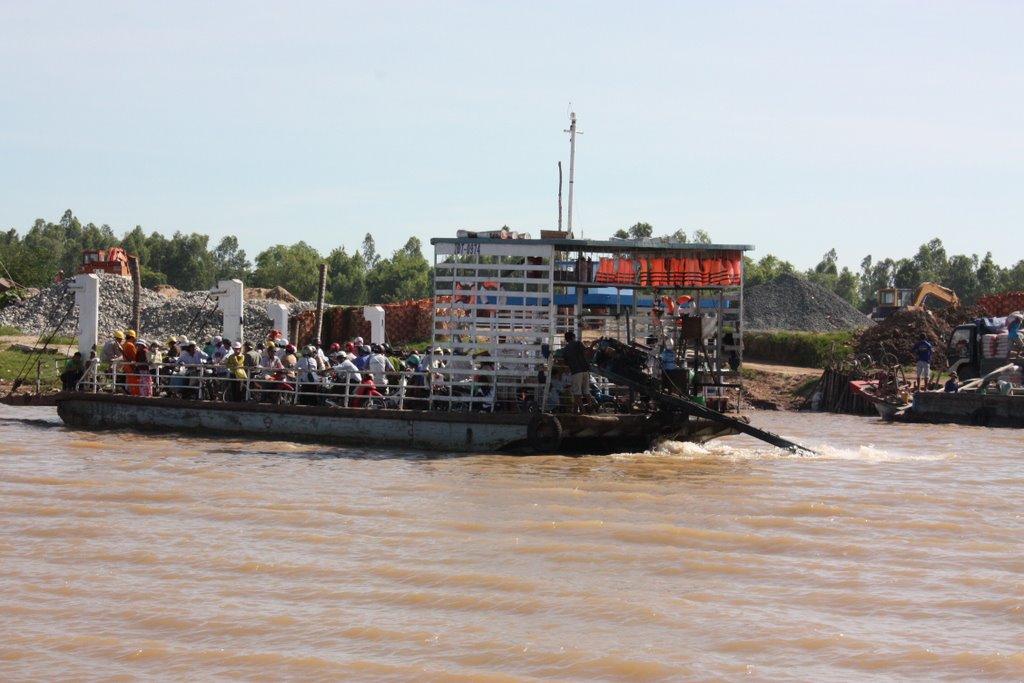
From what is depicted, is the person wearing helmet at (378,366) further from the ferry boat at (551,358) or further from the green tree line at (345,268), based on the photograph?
the green tree line at (345,268)

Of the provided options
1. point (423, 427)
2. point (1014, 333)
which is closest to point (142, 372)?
point (423, 427)

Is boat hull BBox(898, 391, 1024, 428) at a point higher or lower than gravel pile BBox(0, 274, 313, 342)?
lower

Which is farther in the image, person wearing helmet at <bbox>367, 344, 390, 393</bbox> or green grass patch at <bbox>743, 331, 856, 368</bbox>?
green grass patch at <bbox>743, 331, 856, 368</bbox>

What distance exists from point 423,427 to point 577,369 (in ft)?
8.02

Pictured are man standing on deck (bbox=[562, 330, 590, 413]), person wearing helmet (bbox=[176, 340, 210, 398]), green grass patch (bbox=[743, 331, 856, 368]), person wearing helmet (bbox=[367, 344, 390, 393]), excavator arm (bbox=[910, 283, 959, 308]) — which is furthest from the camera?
excavator arm (bbox=[910, 283, 959, 308])

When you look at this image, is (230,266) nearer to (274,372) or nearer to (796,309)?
(796,309)

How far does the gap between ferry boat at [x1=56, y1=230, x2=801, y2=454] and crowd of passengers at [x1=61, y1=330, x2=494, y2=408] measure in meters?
0.20

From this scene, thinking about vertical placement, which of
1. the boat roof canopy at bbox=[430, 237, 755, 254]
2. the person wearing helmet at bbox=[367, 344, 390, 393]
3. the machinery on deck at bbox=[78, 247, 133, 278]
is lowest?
the person wearing helmet at bbox=[367, 344, 390, 393]

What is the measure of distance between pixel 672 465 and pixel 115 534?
24.7 ft

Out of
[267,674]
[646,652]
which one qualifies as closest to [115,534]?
[267,674]

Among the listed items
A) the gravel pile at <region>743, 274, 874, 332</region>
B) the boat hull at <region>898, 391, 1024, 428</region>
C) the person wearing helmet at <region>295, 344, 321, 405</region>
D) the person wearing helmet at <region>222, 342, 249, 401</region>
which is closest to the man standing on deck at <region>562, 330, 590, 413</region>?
the person wearing helmet at <region>295, 344, 321, 405</region>

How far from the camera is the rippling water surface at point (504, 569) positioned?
8.21m

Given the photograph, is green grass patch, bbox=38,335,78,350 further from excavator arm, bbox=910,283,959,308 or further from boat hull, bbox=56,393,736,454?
excavator arm, bbox=910,283,959,308

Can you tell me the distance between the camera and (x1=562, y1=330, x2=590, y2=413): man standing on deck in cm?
1678
